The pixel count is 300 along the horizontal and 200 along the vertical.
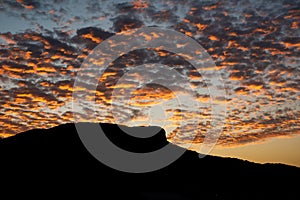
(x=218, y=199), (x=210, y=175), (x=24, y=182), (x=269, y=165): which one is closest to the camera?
(x=24, y=182)

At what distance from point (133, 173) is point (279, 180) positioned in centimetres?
3274

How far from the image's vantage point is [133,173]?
39.2 metres

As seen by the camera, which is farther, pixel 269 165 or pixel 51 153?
pixel 269 165

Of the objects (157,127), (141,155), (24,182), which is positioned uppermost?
(157,127)

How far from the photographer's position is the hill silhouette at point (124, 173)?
29078mm

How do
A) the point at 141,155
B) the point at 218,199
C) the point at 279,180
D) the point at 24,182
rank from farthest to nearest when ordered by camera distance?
1. the point at 279,180
2. the point at 218,199
3. the point at 141,155
4. the point at 24,182

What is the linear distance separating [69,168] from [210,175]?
28.6 meters

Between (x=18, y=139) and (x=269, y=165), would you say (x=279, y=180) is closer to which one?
(x=269, y=165)

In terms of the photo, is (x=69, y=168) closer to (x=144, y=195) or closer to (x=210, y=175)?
(x=144, y=195)

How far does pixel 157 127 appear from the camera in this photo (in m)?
48.7

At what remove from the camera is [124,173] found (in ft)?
122

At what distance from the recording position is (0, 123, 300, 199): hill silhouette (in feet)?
95.4

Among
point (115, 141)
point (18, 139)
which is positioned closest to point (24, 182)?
point (18, 139)

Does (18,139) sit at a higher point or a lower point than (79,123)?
lower
